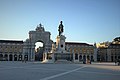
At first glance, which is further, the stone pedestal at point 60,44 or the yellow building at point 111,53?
the yellow building at point 111,53

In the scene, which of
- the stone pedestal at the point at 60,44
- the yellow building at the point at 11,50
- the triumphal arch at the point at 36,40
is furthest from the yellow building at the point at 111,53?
the stone pedestal at the point at 60,44

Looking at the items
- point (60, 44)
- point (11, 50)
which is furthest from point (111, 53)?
point (60, 44)

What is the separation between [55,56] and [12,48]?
67.6 metres

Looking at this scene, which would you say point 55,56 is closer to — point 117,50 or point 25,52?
point 25,52

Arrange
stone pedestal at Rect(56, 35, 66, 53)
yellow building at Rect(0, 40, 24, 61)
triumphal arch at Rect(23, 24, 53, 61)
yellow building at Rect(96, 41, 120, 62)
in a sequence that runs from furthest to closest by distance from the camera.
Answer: yellow building at Rect(96, 41, 120, 62), yellow building at Rect(0, 40, 24, 61), triumphal arch at Rect(23, 24, 53, 61), stone pedestal at Rect(56, 35, 66, 53)

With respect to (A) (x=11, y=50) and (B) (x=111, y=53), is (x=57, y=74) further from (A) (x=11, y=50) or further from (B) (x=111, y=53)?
(B) (x=111, y=53)

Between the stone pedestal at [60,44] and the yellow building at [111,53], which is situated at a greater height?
the stone pedestal at [60,44]

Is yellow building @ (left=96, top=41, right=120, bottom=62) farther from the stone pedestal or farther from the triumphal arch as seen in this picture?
the stone pedestal

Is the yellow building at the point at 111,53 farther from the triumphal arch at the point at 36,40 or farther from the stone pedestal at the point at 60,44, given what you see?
the stone pedestal at the point at 60,44

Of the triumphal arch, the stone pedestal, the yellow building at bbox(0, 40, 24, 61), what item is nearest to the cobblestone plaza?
the stone pedestal

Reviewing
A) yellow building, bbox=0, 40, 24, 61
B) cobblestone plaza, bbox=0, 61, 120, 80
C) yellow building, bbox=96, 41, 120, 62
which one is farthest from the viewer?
yellow building, bbox=96, 41, 120, 62

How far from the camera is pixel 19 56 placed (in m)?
122

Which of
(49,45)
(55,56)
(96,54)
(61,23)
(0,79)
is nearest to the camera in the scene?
(0,79)

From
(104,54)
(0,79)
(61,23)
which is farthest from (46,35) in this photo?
(0,79)
